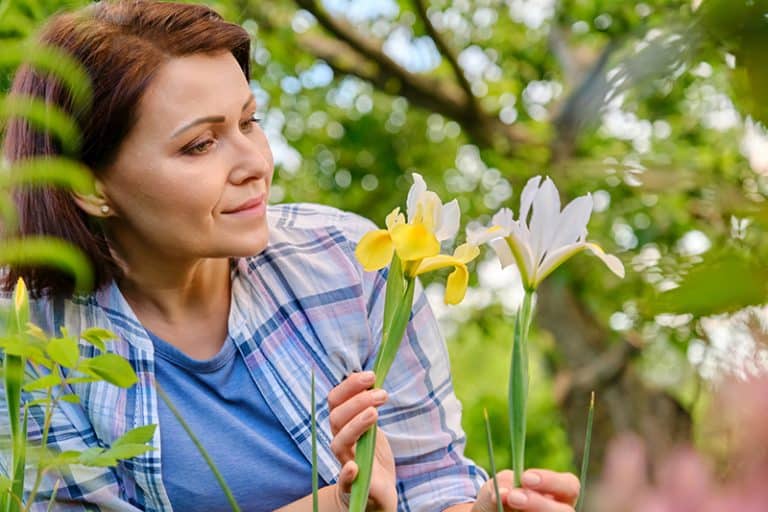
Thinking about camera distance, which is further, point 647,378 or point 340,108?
point 647,378

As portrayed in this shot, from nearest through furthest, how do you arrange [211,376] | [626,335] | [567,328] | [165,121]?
[165,121] → [211,376] → [626,335] → [567,328]

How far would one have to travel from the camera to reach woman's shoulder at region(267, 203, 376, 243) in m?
1.67

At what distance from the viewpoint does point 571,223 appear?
834mm

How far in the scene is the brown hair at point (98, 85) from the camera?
4.58 feet

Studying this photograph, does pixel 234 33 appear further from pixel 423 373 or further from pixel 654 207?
pixel 654 207

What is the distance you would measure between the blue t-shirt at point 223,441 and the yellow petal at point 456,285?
2.30 ft

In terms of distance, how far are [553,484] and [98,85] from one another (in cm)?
83

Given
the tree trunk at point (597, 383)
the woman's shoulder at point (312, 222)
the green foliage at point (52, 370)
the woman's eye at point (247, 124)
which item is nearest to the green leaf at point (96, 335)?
the green foliage at point (52, 370)

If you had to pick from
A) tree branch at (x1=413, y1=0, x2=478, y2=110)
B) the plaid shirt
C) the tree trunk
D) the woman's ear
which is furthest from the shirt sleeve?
the tree trunk

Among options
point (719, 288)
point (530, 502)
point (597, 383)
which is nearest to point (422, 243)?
point (530, 502)

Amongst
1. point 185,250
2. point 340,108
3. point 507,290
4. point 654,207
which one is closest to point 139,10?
point 185,250

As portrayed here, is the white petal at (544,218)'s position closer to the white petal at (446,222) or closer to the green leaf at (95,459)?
the white petal at (446,222)

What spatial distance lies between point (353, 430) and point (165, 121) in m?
0.66

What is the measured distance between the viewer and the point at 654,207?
11.9 ft
